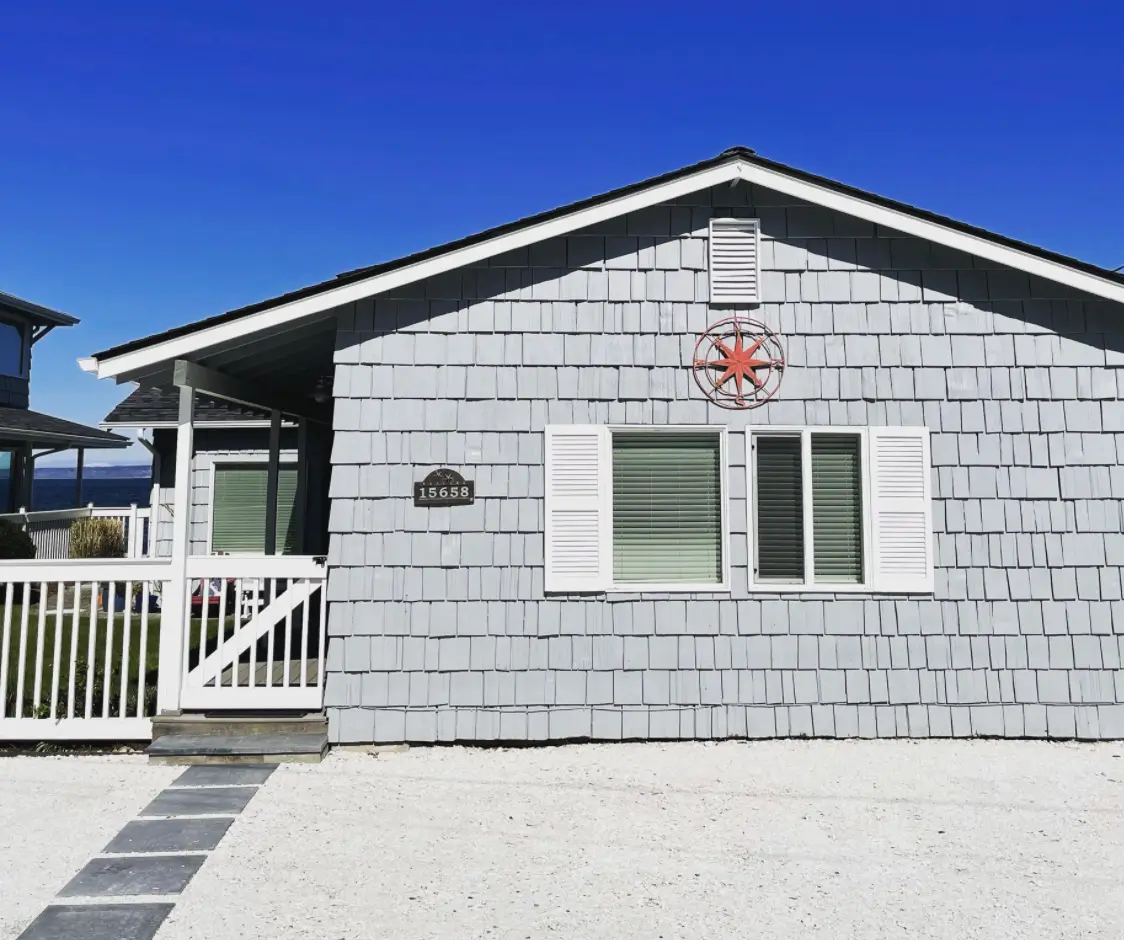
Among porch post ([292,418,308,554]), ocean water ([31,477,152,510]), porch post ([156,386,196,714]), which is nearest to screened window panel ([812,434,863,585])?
porch post ([156,386,196,714])

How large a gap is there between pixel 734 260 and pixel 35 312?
64.5 ft

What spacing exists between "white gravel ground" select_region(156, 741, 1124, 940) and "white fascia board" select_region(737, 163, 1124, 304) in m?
3.04

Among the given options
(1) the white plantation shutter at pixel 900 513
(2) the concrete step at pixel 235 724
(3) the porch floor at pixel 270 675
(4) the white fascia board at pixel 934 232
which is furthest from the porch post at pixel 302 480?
(1) the white plantation shutter at pixel 900 513

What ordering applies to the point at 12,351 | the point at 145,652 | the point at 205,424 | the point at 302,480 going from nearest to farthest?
the point at 145,652 → the point at 302,480 → the point at 205,424 → the point at 12,351

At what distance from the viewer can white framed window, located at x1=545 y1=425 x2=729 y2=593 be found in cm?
530

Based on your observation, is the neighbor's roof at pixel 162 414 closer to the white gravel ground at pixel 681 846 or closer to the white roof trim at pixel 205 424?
the white roof trim at pixel 205 424

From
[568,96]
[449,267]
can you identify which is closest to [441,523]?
[449,267]

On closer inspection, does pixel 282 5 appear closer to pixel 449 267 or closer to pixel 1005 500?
pixel 449 267

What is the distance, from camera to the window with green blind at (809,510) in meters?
5.38

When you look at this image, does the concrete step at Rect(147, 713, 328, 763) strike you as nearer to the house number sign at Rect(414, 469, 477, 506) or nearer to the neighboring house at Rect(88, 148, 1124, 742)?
the neighboring house at Rect(88, 148, 1124, 742)

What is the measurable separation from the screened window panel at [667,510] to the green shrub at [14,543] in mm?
10495

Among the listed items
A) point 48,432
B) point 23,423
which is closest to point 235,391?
point 48,432

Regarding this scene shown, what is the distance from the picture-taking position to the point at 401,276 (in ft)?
17.2

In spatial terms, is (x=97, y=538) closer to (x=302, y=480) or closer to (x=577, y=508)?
(x=302, y=480)
